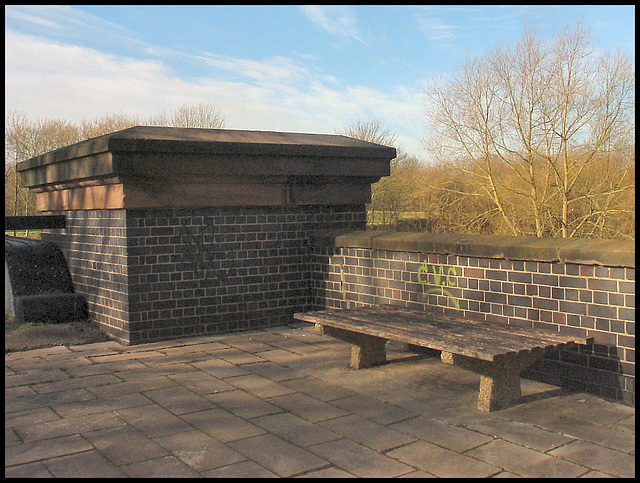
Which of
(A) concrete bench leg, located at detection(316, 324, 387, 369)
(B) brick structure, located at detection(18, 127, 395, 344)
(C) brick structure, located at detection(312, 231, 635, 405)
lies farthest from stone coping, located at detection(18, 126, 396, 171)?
(A) concrete bench leg, located at detection(316, 324, 387, 369)

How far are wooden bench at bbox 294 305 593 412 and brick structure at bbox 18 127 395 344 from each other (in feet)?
6.78

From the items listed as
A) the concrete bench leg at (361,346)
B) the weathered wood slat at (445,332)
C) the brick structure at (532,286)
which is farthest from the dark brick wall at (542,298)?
the concrete bench leg at (361,346)

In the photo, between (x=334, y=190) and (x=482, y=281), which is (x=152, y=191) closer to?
(x=334, y=190)

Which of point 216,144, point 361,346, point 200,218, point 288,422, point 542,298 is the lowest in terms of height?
point 288,422

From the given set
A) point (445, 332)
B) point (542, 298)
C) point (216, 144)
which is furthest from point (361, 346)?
point (216, 144)

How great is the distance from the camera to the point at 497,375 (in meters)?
4.57

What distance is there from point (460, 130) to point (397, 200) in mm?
7802

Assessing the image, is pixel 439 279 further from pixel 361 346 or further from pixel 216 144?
pixel 216 144

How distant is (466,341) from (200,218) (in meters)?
3.80

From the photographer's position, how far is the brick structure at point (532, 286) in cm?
481

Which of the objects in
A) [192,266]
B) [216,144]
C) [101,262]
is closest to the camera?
[216,144]

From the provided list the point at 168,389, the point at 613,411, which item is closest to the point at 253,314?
the point at 168,389

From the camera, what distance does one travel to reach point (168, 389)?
17.0 ft

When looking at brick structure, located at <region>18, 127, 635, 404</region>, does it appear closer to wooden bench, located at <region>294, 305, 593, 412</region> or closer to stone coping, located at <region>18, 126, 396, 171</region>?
stone coping, located at <region>18, 126, 396, 171</region>
